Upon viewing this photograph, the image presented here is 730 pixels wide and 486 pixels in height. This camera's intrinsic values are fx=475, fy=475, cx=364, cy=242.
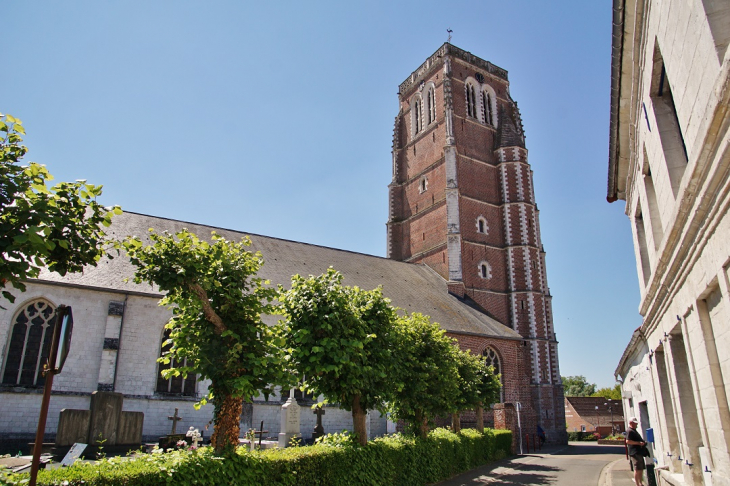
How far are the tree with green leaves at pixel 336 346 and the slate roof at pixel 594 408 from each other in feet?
157

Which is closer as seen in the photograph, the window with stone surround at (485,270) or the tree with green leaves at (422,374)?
the tree with green leaves at (422,374)

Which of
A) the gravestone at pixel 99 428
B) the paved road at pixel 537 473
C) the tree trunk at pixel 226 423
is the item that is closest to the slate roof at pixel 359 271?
the paved road at pixel 537 473

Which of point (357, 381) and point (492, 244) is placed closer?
point (357, 381)

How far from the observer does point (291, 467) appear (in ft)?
26.2

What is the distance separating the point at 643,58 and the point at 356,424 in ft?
28.4

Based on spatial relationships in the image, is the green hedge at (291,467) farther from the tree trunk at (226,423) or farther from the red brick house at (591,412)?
the red brick house at (591,412)

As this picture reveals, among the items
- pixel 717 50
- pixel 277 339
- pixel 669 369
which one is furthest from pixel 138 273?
pixel 669 369

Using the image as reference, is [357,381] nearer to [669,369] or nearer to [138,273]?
[138,273]

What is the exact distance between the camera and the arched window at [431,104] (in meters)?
34.6

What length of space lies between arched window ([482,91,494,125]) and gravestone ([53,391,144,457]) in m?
31.3

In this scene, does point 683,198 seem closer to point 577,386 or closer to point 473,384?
point 473,384

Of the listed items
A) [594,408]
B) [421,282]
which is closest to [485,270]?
[421,282]

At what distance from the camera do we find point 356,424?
10.5m

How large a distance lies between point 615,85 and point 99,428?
1247cm
